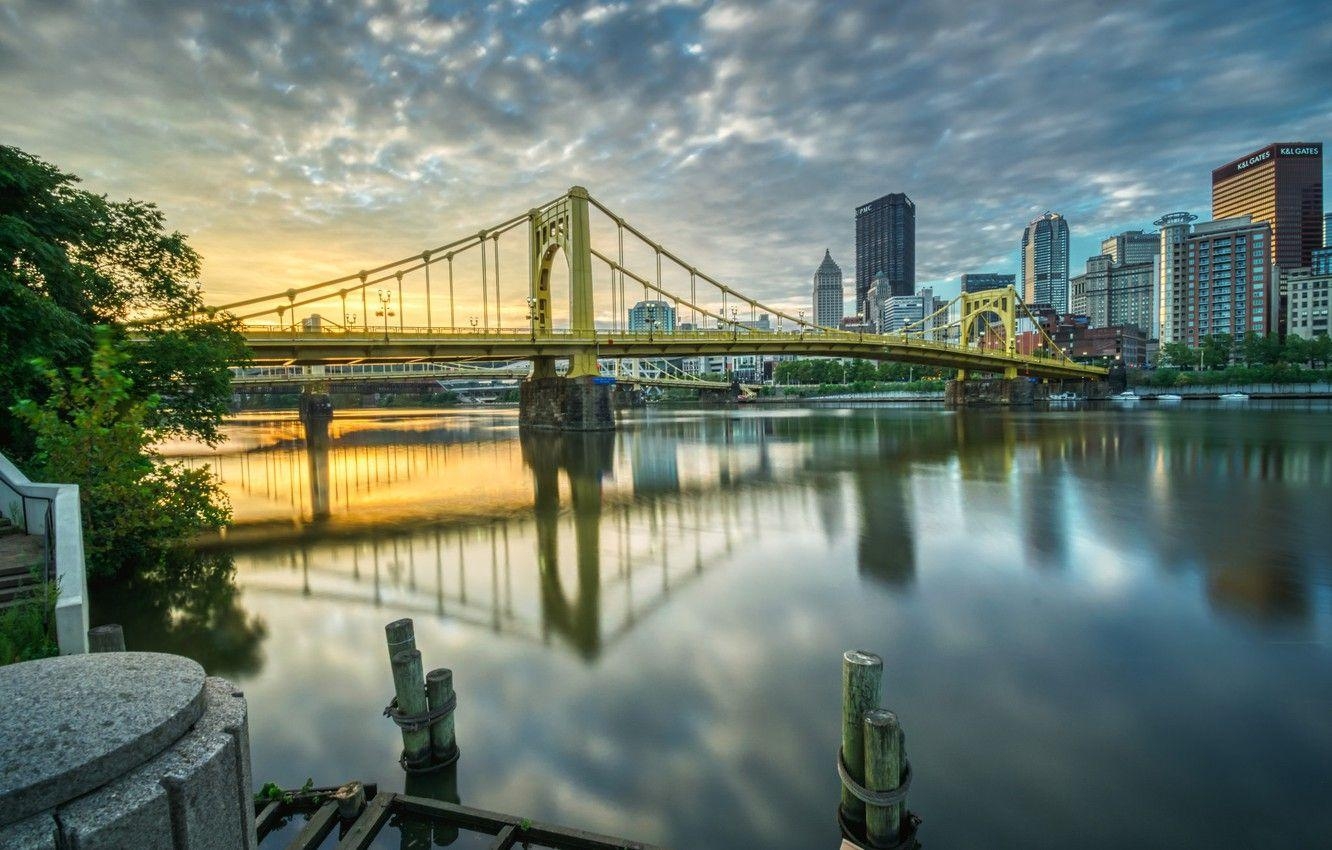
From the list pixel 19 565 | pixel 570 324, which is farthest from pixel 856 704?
pixel 570 324

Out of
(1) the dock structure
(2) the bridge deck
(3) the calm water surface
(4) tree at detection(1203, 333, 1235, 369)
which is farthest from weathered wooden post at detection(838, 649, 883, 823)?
(4) tree at detection(1203, 333, 1235, 369)

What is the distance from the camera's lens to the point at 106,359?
1082 centimetres

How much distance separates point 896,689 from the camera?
7.69m

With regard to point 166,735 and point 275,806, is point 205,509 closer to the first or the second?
point 275,806

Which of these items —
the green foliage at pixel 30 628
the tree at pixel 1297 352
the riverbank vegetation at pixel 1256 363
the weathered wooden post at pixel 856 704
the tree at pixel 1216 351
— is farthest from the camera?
the tree at pixel 1216 351

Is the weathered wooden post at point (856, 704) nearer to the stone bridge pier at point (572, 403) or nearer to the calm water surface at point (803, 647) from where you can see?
the calm water surface at point (803, 647)

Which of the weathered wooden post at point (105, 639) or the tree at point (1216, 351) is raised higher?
the tree at point (1216, 351)

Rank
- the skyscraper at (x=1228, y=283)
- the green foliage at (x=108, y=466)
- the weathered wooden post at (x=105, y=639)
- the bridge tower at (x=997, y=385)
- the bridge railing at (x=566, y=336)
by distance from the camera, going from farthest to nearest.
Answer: the skyscraper at (x=1228, y=283) → the bridge tower at (x=997, y=385) → the bridge railing at (x=566, y=336) → the green foliage at (x=108, y=466) → the weathered wooden post at (x=105, y=639)

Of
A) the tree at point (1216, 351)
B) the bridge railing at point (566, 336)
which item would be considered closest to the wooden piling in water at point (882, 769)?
the bridge railing at point (566, 336)

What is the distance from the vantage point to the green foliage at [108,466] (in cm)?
1081

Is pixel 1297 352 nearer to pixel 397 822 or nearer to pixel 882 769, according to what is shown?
pixel 882 769

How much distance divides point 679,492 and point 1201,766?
1740 cm

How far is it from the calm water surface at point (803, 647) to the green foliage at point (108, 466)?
1.42 meters

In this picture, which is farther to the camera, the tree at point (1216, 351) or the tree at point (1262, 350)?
the tree at point (1216, 351)
